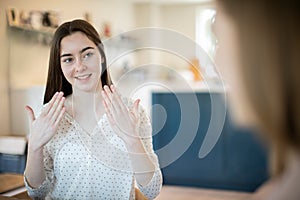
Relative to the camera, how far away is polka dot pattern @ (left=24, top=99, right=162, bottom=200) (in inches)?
37.3

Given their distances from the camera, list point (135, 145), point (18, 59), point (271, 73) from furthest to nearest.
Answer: point (18, 59) → point (135, 145) → point (271, 73)

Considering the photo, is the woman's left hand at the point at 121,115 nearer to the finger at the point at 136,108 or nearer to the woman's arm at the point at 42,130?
the finger at the point at 136,108

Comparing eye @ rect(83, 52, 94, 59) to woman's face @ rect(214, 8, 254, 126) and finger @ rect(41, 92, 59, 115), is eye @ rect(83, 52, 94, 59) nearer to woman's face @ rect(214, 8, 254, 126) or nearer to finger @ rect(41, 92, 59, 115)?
finger @ rect(41, 92, 59, 115)

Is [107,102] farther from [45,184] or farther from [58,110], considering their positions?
[45,184]

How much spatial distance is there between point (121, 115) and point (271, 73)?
1.56 ft

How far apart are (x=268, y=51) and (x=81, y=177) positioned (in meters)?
0.62

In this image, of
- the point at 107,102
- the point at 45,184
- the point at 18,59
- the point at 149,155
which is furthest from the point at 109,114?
the point at 18,59

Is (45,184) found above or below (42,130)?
below

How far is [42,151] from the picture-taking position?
95 centimetres

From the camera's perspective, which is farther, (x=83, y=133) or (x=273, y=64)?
(x=83, y=133)


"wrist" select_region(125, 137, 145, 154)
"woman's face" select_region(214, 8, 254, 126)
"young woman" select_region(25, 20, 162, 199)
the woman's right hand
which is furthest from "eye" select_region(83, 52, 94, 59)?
"woman's face" select_region(214, 8, 254, 126)

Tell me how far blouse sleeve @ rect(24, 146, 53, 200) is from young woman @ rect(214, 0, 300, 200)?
1.91ft

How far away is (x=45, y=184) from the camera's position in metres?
0.98

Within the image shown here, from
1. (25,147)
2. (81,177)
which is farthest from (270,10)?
(25,147)
